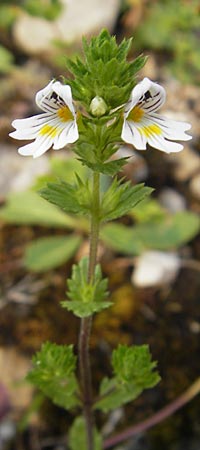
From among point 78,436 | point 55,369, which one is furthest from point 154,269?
point 55,369

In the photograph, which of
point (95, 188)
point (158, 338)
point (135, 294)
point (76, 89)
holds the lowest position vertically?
point (158, 338)

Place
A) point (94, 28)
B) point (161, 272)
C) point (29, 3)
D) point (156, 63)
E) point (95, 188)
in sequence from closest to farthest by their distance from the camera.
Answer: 1. point (95, 188)
2. point (161, 272)
3. point (29, 3)
4. point (156, 63)
5. point (94, 28)

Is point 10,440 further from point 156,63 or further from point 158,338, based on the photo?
point 156,63

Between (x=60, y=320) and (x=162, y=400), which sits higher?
(x=60, y=320)

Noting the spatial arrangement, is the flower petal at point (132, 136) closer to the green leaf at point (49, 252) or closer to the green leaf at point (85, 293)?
the green leaf at point (85, 293)

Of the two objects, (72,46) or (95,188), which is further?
(72,46)

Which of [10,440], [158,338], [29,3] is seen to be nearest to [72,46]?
[29,3]
